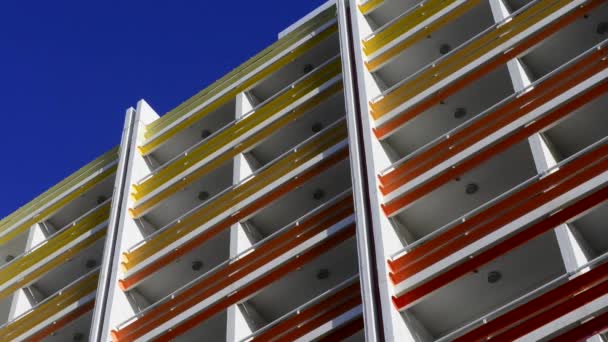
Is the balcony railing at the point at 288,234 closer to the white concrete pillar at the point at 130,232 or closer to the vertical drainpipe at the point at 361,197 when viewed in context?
the vertical drainpipe at the point at 361,197

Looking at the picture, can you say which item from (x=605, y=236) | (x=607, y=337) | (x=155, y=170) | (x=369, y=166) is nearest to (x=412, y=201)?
(x=369, y=166)

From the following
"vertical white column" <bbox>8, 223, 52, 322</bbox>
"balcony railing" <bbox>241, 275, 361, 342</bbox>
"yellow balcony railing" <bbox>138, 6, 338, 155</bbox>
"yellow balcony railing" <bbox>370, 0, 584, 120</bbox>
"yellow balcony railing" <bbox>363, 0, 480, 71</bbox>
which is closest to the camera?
"balcony railing" <bbox>241, 275, 361, 342</bbox>

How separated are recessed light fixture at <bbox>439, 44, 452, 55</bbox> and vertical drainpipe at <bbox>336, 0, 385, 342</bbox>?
3.09 m

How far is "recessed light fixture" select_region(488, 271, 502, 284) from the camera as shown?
29047mm

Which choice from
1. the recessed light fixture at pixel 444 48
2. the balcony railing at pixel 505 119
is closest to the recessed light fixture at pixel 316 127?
the recessed light fixture at pixel 444 48

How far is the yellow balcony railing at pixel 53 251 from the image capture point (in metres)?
42.4

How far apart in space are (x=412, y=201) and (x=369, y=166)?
196cm

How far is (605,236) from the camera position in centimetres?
2816

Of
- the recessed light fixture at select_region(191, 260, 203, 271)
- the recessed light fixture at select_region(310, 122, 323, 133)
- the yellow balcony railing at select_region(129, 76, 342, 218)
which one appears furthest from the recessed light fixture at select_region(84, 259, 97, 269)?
the recessed light fixture at select_region(310, 122, 323, 133)

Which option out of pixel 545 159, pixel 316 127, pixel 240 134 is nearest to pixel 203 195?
pixel 240 134

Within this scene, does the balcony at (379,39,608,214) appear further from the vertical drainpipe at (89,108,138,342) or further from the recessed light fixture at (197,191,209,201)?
the vertical drainpipe at (89,108,138,342)

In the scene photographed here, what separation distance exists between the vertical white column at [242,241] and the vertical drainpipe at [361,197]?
15.0ft

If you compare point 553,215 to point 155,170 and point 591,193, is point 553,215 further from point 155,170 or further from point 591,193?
point 155,170

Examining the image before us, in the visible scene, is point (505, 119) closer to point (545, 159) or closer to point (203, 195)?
point (545, 159)
